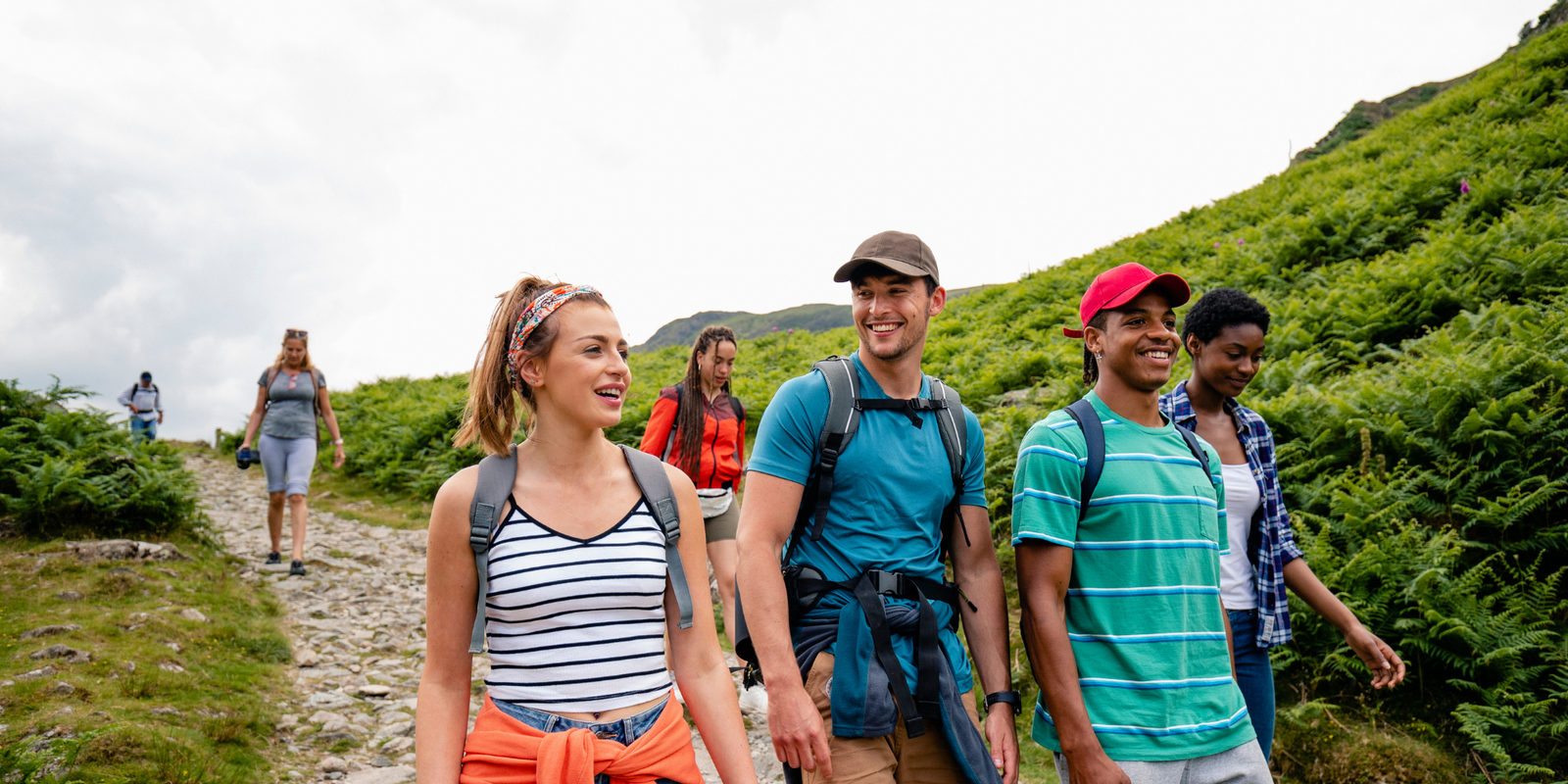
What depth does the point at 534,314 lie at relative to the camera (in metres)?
2.51

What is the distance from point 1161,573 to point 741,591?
1446mm

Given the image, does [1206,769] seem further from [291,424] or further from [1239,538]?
[291,424]

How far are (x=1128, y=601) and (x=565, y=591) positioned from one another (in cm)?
187

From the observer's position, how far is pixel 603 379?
2475mm

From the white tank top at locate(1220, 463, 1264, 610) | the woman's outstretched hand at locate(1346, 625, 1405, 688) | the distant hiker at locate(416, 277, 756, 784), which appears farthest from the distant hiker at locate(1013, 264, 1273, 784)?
the woman's outstretched hand at locate(1346, 625, 1405, 688)

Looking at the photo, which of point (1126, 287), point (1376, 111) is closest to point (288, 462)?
point (1126, 287)

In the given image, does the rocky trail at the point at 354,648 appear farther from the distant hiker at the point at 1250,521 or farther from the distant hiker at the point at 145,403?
the distant hiker at the point at 145,403

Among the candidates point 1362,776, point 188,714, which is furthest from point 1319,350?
point 188,714

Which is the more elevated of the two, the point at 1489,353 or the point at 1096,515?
the point at 1489,353

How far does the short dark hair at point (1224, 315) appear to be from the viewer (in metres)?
4.09

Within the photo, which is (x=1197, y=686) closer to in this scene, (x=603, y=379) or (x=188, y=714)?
(x=603, y=379)

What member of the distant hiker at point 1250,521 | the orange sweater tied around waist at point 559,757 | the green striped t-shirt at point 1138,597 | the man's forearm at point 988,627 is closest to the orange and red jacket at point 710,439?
the distant hiker at point 1250,521

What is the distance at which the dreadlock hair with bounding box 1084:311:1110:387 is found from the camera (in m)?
3.13

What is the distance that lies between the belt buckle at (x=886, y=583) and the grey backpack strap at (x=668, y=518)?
0.64 meters
